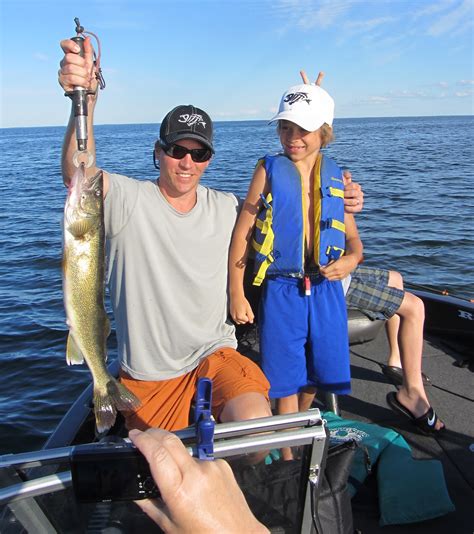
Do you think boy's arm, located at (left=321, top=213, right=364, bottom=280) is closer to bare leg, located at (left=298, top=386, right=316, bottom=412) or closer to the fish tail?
bare leg, located at (left=298, top=386, right=316, bottom=412)

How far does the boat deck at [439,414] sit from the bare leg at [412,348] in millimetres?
226

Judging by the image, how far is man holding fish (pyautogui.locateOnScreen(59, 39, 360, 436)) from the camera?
316 centimetres

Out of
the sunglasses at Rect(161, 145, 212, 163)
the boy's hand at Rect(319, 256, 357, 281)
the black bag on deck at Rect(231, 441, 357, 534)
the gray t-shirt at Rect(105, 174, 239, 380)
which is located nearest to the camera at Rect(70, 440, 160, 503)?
the black bag on deck at Rect(231, 441, 357, 534)

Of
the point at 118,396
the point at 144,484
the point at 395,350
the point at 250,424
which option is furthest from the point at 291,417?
the point at 395,350

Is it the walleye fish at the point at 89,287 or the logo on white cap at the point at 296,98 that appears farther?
the logo on white cap at the point at 296,98

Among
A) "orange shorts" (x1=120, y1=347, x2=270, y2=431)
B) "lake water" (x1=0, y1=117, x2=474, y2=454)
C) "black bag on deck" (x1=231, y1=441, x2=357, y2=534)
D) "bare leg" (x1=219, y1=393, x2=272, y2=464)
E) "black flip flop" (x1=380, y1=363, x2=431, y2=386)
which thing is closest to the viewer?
"black bag on deck" (x1=231, y1=441, x2=357, y2=534)

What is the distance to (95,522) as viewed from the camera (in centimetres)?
180

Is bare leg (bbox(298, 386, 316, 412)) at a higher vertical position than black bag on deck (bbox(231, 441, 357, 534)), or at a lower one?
lower

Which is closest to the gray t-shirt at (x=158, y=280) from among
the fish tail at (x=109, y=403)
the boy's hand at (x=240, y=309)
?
the boy's hand at (x=240, y=309)

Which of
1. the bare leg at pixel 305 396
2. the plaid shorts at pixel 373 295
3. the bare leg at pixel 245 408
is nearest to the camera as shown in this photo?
Answer: the bare leg at pixel 245 408

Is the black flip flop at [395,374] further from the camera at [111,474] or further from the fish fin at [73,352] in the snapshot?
the camera at [111,474]

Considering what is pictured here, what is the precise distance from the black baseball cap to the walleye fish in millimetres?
600

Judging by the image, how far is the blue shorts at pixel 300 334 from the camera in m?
3.64

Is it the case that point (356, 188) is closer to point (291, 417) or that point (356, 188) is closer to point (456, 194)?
point (291, 417)
